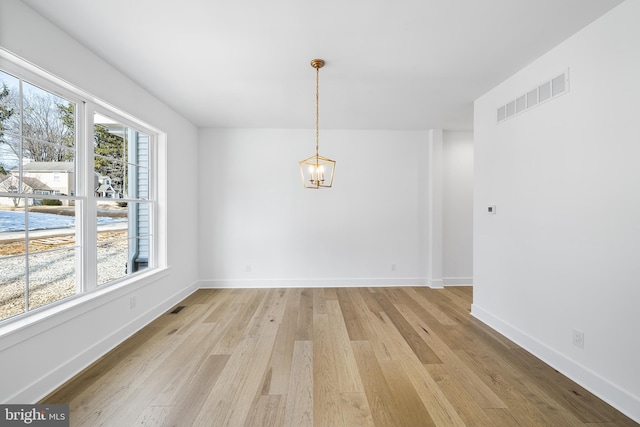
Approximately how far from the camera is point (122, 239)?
2.84 meters

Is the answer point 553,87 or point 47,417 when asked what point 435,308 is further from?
point 47,417

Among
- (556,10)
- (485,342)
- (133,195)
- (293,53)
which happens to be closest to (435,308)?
(485,342)

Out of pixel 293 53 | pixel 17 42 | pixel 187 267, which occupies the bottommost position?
pixel 187 267

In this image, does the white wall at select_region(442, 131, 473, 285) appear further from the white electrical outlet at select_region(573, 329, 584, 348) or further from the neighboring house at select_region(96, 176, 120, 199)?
the neighboring house at select_region(96, 176, 120, 199)

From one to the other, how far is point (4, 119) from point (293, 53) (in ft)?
6.86

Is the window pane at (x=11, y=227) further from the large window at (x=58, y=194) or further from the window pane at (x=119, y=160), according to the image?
the window pane at (x=119, y=160)

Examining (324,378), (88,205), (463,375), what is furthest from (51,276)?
(463,375)

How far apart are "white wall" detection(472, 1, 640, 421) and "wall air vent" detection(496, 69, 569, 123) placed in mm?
57

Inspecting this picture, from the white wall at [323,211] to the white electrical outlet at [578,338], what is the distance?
2.42m

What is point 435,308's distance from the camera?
3529mm

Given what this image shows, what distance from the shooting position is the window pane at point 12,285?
170 centimetres

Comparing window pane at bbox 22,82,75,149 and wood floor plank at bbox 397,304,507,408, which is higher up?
window pane at bbox 22,82,75,149

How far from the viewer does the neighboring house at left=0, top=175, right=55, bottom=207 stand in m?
1.72

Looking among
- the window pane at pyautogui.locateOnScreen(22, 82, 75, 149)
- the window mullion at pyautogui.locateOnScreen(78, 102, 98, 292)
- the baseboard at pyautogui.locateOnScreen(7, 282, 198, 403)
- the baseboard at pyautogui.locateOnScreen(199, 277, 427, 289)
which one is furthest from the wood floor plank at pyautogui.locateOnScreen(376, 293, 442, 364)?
the window pane at pyautogui.locateOnScreen(22, 82, 75, 149)
